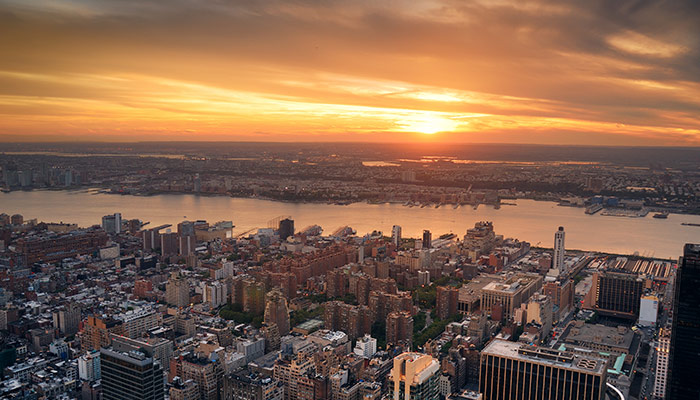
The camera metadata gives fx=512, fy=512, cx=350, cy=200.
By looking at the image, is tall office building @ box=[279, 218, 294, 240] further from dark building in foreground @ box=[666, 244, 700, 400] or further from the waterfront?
dark building in foreground @ box=[666, 244, 700, 400]

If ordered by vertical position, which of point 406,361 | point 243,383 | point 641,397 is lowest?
point 641,397

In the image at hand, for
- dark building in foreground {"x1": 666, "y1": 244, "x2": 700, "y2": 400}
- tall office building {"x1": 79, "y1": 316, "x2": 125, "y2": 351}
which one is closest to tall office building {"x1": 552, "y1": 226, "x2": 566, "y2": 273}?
dark building in foreground {"x1": 666, "y1": 244, "x2": 700, "y2": 400}

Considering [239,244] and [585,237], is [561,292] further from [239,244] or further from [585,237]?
[239,244]

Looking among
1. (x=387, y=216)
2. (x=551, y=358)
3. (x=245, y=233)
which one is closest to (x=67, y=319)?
(x=551, y=358)

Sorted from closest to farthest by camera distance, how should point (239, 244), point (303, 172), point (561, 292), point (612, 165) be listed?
point (561, 292) → point (239, 244) → point (612, 165) → point (303, 172)

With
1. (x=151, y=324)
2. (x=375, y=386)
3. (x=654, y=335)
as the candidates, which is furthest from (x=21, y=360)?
(x=654, y=335)

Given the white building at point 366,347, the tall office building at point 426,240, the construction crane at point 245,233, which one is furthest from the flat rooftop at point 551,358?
the construction crane at point 245,233

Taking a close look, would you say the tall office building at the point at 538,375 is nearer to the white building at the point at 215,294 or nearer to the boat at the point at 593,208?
the white building at the point at 215,294
